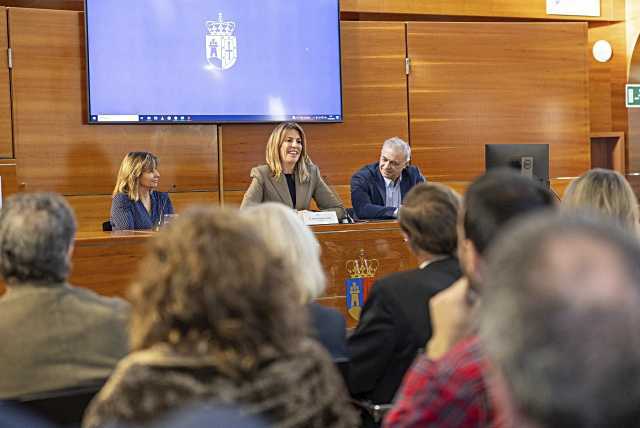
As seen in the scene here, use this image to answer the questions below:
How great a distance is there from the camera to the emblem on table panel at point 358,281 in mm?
5168

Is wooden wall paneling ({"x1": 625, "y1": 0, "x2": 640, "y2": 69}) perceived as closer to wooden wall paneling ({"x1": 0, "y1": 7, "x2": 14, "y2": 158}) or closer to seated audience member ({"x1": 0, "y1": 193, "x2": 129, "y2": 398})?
wooden wall paneling ({"x1": 0, "y1": 7, "x2": 14, "y2": 158})

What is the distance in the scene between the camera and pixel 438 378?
1.46 meters

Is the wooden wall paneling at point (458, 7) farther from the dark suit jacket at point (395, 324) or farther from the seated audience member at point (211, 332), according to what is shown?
the seated audience member at point (211, 332)

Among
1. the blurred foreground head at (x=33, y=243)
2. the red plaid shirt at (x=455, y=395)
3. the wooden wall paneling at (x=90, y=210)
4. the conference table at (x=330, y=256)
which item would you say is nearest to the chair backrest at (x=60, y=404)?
the blurred foreground head at (x=33, y=243)

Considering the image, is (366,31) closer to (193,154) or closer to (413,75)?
(413,75)

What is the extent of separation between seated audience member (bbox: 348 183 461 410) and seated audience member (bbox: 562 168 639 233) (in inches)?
20.0

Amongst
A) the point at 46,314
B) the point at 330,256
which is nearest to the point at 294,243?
the point at 46,314

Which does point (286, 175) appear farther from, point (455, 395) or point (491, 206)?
point (455, 395)

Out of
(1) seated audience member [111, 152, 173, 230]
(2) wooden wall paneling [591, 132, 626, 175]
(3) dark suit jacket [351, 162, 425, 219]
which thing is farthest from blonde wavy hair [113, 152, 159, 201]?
(2) wooden wall paneling [591, 132, 626, 175]

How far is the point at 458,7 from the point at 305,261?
21.8 ft

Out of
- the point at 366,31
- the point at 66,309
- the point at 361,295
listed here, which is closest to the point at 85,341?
the point at 66,309

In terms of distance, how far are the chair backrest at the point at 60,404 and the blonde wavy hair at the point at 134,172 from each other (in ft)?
13.2

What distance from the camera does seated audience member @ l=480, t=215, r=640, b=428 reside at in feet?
2.44

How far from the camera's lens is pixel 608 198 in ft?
9.73
